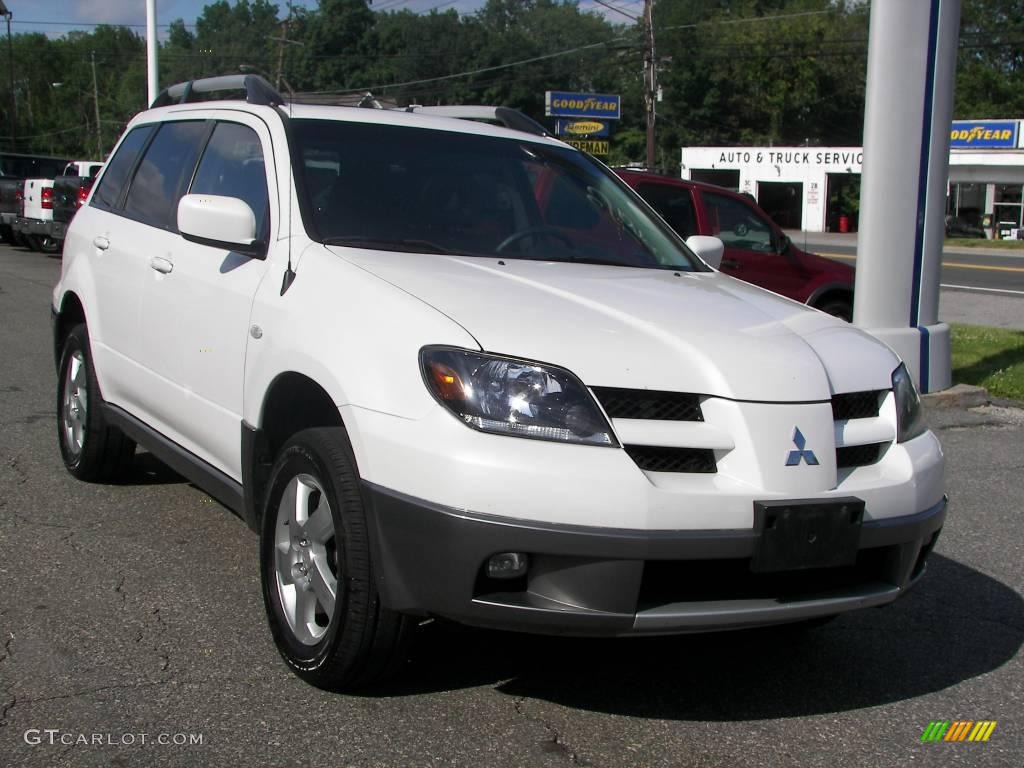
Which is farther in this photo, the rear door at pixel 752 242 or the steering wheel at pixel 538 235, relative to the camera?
the rear door at pixel 752 242

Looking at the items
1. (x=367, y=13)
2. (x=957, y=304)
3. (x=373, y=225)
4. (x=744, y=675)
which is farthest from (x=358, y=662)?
(x=367, y=13)

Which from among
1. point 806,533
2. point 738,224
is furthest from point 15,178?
point 806,533

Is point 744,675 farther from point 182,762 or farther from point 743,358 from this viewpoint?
point 182,762

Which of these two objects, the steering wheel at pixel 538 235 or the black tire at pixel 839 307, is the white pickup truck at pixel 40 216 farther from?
the steering wheel at pixel 538 235

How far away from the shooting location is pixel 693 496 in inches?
121

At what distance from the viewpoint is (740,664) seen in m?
3.97

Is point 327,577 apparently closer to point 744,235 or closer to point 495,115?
point 495,115

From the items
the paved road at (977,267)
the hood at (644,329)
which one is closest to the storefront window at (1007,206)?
the paved road at (977,267)

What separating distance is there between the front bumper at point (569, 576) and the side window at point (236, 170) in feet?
5.00

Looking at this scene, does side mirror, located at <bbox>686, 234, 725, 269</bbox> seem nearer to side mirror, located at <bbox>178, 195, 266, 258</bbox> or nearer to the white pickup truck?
side mirror, located at <bbox>178, 195, 266, 258</bbox>

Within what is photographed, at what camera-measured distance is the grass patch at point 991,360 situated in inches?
384

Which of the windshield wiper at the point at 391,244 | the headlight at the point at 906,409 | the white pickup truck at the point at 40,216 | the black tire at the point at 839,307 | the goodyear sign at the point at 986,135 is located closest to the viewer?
the headlight at the point at 906,409

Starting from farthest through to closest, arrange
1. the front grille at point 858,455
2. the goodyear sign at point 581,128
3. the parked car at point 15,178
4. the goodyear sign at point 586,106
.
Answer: the goodyear sign at point 586,106, the goodyear sign at point 581,128, the parked car at point 15,178, the front grille at point 858,455

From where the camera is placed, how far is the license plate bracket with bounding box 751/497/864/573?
313cm
